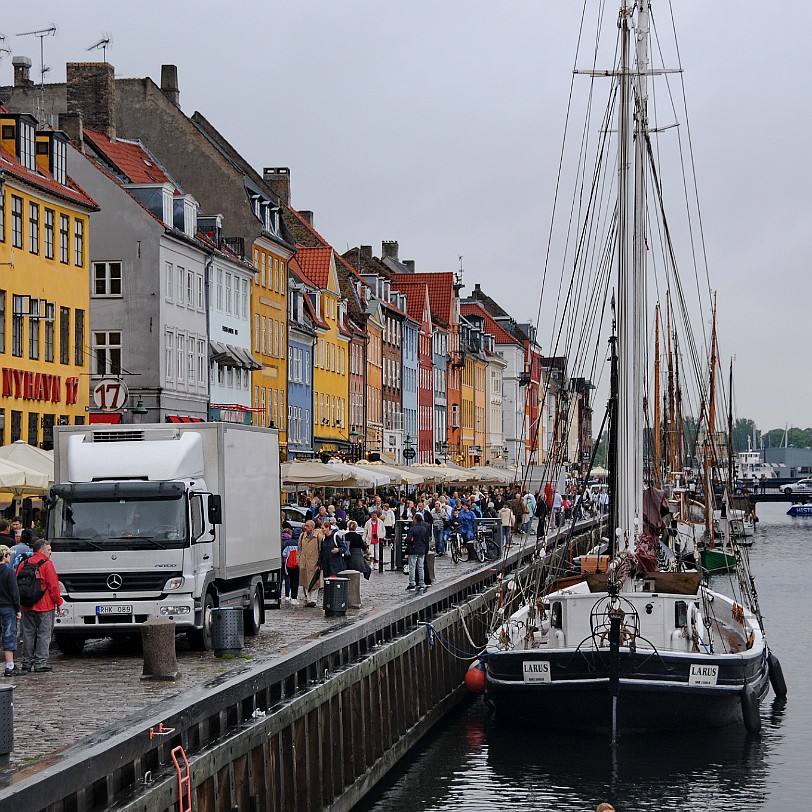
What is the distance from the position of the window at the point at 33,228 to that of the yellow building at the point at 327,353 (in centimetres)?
4003

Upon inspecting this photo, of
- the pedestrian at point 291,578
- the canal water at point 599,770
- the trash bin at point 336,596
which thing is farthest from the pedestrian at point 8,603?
the pedestrian at point 291,578

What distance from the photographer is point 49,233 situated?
53969mm

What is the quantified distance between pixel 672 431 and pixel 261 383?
22.9 meters

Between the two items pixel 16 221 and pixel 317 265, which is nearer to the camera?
pixel 16 221

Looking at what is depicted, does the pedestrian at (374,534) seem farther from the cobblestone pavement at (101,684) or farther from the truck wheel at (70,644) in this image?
the truck wheel at (70,644)

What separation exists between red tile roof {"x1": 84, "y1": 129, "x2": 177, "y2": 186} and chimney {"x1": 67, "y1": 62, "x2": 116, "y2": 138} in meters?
0.61

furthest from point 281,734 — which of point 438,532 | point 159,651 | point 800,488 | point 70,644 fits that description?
point 800,488

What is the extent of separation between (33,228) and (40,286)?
→ 5.90 ft

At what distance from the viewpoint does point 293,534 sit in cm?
4106

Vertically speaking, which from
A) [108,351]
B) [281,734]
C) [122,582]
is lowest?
[281,734]

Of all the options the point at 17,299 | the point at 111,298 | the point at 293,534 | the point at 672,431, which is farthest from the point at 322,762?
the point at 672,431

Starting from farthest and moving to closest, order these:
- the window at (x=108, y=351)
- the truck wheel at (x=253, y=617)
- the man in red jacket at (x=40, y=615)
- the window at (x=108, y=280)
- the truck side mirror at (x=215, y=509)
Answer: the window at (x=108, y=280) → the window at (x=108, y=351) → the truck wheel at (x=253, y=617) → the truck side mirror at (x=215, y=509) → the man in red jacket at (x=40, y=615)

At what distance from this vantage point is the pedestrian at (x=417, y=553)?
36.8 m

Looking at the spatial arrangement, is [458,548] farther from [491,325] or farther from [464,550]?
[491,325]
